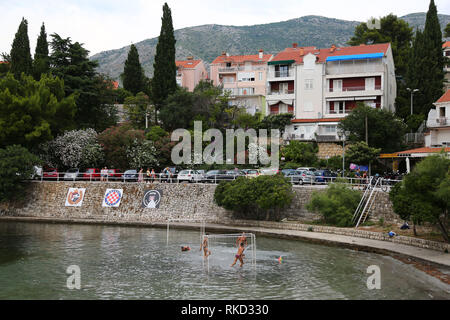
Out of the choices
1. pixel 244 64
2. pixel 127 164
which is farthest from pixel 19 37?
pixel 244 64

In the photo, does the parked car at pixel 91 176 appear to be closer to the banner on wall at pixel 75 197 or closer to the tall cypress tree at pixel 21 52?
the banner on wall at pixel 75 197

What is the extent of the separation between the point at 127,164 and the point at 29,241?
844 inches

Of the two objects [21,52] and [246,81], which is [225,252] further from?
[246,81]

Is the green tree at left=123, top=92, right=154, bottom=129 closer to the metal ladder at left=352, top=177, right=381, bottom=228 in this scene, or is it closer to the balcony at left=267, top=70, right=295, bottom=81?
the balcony at left=267, top=70, right=295, bottom=81

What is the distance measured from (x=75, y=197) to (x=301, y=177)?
21428 millimetres

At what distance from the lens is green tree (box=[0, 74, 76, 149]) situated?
1982 inches

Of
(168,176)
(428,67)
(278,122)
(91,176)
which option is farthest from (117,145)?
(428,67)

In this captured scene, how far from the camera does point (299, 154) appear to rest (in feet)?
187

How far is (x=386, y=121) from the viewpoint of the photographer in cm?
5484

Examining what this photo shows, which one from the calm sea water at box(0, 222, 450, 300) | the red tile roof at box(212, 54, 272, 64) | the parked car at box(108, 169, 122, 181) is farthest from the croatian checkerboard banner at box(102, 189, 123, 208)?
the red tile roof at box(212, 54, 272, 64)

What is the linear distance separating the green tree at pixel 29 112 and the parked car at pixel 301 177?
26.3 metres

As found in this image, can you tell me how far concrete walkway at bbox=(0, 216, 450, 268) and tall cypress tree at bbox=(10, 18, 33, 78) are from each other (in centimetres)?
2191

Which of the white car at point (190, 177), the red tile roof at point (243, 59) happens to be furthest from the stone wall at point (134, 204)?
the red tile roof at point (243, 59)

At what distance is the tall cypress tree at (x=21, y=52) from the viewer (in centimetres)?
5938
